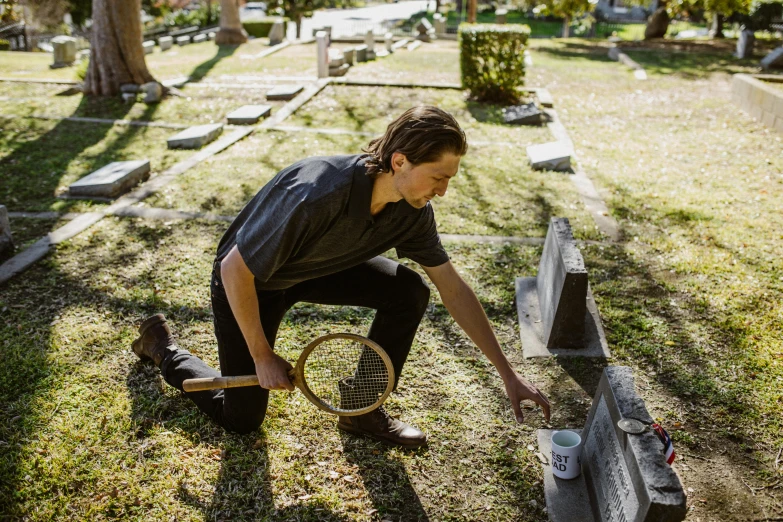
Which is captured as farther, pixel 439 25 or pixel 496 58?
pixel 439 25

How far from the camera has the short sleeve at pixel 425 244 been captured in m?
2.75

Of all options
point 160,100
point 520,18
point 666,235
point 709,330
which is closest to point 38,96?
point 160,100

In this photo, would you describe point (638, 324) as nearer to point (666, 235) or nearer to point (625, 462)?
point (666, 235)

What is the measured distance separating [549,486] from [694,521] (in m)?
0.66

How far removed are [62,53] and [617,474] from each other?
1974 centimetres

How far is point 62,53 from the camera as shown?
1767 centimetres

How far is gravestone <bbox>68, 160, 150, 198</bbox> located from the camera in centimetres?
657

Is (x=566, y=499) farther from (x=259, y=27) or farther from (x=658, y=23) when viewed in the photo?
(x=259, y=27)

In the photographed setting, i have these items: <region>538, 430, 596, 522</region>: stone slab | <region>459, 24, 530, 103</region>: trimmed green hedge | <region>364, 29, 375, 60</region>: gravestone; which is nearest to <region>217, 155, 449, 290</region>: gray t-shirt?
<region>538, 430, 596, 522</region>: stone slab

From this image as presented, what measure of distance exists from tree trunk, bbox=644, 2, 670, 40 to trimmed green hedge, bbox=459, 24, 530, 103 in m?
15.2

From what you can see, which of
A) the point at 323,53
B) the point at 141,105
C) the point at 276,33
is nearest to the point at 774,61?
the point at 323,53

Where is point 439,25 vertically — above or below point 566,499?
above

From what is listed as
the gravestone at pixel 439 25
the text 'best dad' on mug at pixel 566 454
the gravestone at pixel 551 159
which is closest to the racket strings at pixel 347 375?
the text 'best dad' on mug at pixel 566 454

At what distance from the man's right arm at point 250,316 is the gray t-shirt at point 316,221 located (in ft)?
0.17
